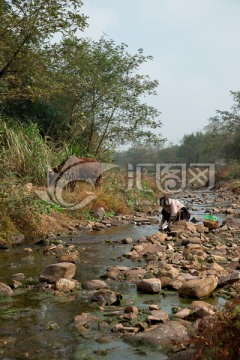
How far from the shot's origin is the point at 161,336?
352 cm

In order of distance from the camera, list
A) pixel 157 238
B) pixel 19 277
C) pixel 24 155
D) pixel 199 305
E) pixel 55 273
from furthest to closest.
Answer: pixel 24 155 < pixel 157 238 < pixel 19 277 < pixel 55 273 < pixel 199 305

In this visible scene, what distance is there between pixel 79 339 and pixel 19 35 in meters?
8.14

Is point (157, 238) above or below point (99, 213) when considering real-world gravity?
below

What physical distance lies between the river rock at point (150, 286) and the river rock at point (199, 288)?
0.91ft

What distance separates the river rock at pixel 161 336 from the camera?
3475mm

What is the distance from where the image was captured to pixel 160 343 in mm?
3459

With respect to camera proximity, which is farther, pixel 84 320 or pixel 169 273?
pixel 169 273

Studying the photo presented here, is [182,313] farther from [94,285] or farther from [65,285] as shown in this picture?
[65,285]

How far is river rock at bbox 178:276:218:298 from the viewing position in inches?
188

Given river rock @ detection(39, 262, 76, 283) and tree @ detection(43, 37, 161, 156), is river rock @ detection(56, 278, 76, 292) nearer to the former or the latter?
river rock @ detection(39, 262, 76, 283)

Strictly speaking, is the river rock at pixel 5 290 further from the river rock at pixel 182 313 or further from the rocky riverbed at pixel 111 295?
the river rock at pixel 182 313

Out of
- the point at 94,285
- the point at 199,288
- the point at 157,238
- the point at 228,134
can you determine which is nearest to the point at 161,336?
the point at 199,288

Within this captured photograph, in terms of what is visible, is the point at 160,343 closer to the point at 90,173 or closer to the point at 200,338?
the point at 200,338

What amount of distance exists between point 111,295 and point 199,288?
3.10ft
